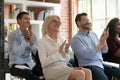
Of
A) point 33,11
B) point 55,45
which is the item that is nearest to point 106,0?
point 33,11

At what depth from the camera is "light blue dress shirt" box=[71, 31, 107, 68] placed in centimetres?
271

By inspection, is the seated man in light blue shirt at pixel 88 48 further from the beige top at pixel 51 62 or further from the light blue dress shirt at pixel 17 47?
the light blue dress shirt at pixel 17 47

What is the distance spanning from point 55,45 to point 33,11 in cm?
327

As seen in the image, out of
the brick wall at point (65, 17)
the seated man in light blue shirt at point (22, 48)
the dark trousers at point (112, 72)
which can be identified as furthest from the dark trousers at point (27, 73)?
the brick wall at point (65, 17)

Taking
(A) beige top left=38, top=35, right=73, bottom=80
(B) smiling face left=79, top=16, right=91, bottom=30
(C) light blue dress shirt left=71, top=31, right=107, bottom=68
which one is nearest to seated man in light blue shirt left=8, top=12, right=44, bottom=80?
(A) beige top left=38, top=35, right=73, bottom=80

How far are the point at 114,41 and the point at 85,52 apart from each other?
529 mm

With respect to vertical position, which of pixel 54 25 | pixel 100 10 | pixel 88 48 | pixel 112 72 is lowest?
pixel 112 72

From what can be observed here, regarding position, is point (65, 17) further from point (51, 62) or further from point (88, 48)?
point (51, 62)

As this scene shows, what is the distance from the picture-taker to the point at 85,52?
8.84 ft

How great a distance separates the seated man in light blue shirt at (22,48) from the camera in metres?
2.66

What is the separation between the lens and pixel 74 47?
2.77 metres

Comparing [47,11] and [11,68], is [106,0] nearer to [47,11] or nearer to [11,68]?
[47,11]

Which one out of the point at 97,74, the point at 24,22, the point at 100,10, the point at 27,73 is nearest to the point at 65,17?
the point at 100,10

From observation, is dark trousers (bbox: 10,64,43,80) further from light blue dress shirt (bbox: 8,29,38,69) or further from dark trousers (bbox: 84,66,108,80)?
dark trousers (bbox: 84,66,108,80)
